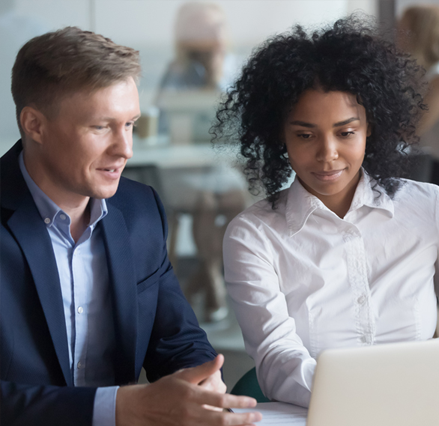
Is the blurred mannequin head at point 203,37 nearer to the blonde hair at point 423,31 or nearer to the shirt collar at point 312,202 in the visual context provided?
the blonde hair at point 423,31

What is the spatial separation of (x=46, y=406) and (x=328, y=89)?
97 centimetres

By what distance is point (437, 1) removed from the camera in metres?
3.06

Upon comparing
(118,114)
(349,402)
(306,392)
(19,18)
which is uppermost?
(19,18)

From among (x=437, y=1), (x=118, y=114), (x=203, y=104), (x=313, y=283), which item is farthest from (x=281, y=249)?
(x=437, y=1)

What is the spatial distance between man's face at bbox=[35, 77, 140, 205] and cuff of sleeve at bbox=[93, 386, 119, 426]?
1.36 ft

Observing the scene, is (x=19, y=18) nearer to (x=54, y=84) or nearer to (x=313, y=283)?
(x=54, y=84)

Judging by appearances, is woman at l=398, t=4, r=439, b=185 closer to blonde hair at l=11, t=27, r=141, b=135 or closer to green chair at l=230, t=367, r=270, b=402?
green chair at l=230, t=367, r=270, b=402

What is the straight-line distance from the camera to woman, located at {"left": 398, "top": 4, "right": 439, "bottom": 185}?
295 cm

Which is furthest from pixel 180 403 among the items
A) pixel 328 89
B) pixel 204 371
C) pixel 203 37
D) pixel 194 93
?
pixel 203 37

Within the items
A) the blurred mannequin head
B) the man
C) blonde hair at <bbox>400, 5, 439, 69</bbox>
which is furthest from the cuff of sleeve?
blonde hair at <bbox>400, 5, 439, 69</bbox>

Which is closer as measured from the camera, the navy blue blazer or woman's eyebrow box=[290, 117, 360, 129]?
the navy blue blazer

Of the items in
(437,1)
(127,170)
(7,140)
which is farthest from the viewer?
(437,1)

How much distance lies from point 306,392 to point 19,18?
205cm

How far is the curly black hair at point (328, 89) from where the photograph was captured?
1.40 meters
